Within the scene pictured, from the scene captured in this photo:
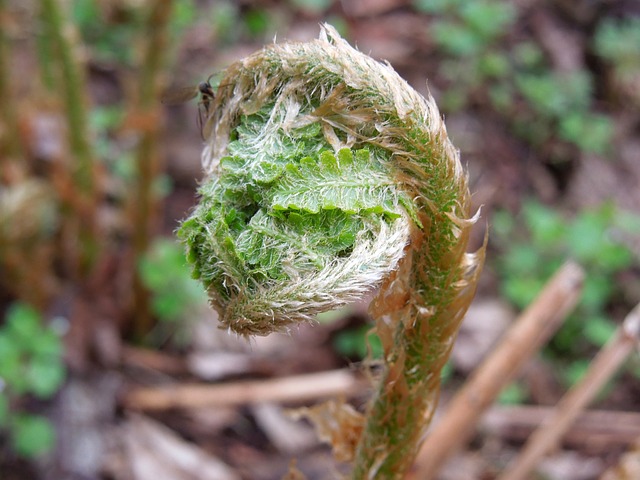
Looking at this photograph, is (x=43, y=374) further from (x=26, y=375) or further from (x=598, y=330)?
(x=598, y=330)

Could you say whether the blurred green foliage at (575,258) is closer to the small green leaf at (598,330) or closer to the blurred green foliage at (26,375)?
the small green leaf at (598,330)

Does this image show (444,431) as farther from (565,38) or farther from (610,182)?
(565,38)

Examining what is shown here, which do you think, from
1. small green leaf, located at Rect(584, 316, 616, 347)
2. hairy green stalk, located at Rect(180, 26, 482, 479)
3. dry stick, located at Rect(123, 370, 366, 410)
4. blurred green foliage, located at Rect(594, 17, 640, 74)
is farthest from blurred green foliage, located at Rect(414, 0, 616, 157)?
hairy green stalk, located at Rect(180, 26, 482, 479)

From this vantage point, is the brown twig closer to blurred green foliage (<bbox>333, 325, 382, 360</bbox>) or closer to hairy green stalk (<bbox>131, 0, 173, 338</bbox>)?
blurred green foliage (<bbox>333, 325, 382, 360</bbox>)

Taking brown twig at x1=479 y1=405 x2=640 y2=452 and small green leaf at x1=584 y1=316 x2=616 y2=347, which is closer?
brown twig at x1=479 y1=405 x2=640 y2=452

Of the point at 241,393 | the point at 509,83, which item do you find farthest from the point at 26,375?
the point at 509,83

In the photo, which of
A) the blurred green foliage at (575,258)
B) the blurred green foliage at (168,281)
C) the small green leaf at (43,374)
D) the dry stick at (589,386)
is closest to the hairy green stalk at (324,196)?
the dry stick at (589,386)
